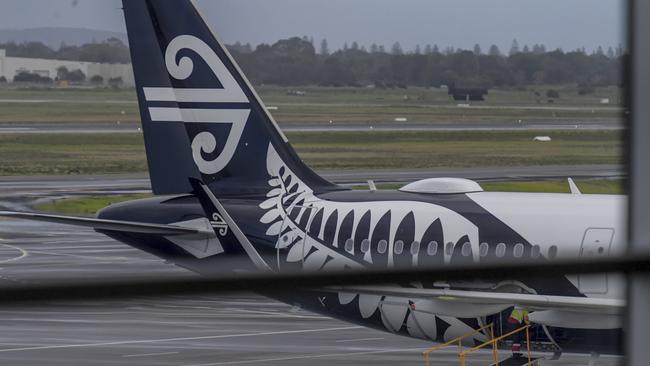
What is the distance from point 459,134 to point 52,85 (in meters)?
10.5

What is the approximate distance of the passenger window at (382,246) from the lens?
10.0m

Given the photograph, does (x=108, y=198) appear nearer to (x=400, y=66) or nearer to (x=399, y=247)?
(x=400, y=66)

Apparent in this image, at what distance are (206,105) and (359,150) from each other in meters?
16.7

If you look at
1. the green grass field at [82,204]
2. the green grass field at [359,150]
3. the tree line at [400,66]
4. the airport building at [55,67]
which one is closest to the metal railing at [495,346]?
the tree line at [400,66]

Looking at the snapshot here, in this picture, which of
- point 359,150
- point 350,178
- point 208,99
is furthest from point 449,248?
point 359,150

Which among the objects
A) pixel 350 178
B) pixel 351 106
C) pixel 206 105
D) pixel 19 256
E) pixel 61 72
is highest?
pixel 61 72

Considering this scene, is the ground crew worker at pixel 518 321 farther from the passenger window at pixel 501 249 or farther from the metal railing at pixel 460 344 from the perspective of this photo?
the passenger window at pixel 501 249

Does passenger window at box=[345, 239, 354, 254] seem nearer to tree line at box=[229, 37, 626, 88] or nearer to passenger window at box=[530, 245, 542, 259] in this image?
passenger window at box=[530, 245, 542, 259]

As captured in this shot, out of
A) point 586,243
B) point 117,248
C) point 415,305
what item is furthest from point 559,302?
point 117,248

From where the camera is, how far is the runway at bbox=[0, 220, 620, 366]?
116cm

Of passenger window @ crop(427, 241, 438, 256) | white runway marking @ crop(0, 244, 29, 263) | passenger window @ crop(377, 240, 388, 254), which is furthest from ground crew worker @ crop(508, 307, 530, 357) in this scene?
white runway marking @ crop(0, 244, 29, 263)

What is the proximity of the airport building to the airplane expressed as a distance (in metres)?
6.23

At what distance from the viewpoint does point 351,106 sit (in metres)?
19.8

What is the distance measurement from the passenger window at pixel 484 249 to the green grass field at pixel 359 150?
1383 cm
